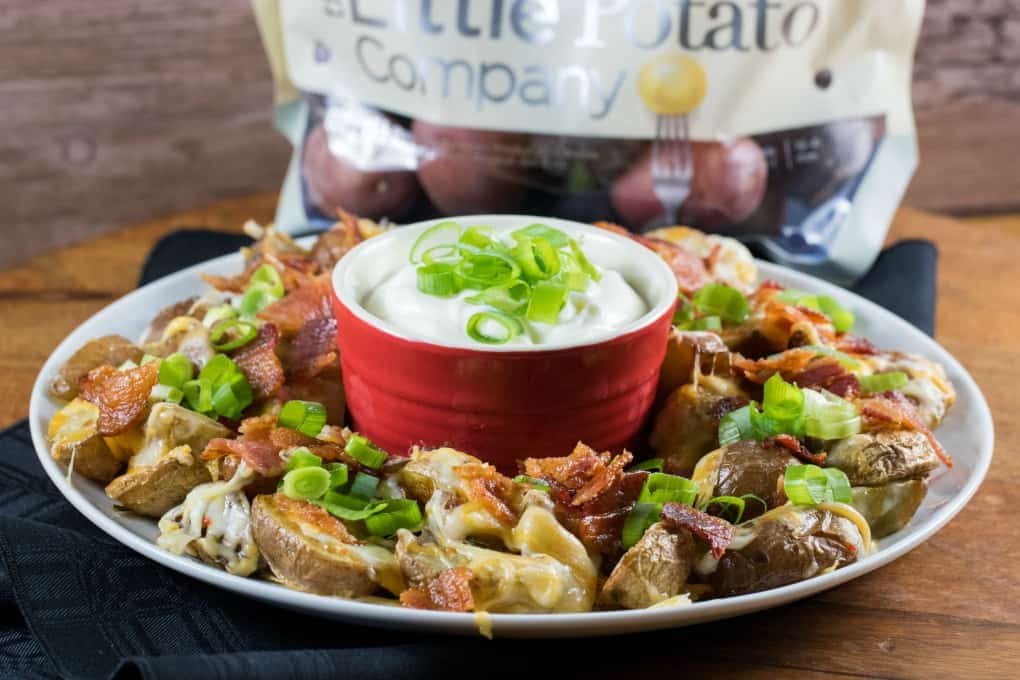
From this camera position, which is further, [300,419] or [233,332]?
[233,332]

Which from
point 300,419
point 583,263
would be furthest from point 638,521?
point 300,419

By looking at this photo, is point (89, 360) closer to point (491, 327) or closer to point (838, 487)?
point (491, 327)

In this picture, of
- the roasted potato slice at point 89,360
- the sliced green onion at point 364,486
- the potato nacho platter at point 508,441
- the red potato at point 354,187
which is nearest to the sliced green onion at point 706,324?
the potato nacho platter at point 508,441

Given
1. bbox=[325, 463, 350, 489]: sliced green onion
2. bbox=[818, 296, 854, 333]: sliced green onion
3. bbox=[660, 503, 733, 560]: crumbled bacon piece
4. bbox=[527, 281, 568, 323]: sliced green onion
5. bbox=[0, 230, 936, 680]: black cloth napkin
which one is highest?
bbox=[527, 281, 568, 323]: sliced green onion

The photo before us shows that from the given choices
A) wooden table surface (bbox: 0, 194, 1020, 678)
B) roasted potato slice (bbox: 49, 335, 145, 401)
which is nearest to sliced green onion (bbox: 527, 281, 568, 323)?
wooden table surface (bbox: 0, 194, 1020, 678)

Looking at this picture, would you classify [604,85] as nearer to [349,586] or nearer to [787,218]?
[787,218]

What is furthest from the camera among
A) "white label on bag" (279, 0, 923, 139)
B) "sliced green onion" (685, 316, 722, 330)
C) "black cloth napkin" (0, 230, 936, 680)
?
"white label on bag" (279, 0, 923, 139)

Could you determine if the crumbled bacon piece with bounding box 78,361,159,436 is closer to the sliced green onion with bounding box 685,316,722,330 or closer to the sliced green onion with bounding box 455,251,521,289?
the sliced green onion with bounding box 455,251,521,289
